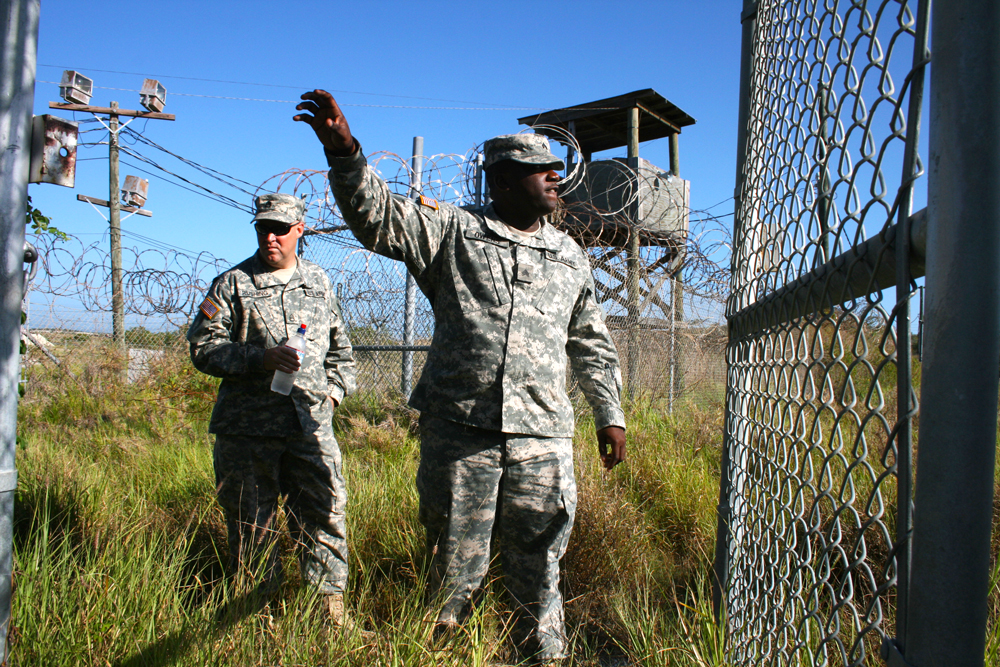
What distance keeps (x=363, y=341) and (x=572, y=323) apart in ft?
13.8

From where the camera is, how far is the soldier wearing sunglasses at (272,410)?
257cm

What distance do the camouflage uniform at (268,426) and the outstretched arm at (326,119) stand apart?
1.12m

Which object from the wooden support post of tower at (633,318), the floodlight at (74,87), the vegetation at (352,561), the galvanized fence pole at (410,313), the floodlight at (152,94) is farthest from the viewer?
the floodlight at (152,94)

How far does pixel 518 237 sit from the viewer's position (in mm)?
2346

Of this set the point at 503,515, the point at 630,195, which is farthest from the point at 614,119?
the point at 503,515

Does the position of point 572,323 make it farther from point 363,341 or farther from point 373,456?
point 363,341

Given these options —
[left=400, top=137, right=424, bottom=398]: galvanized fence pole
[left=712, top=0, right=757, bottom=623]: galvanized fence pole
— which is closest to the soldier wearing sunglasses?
[left=712, top=0, right=757, bottom=623]: galvanized fence pole

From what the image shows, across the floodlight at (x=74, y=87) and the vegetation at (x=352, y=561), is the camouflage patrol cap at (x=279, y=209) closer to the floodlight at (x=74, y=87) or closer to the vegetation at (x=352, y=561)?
the vegetation at (x=352, y=561)

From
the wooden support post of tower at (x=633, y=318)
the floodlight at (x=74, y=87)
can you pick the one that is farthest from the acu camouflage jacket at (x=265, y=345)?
the floodlight at (x=74, y=87)

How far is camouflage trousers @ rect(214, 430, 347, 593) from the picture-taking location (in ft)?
8.55

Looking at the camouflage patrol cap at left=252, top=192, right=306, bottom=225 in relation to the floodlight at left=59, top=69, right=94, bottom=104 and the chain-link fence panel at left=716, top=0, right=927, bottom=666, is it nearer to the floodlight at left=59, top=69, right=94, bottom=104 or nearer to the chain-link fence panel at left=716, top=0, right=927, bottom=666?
the chain-link fence panel at left=716, top=0, right=927, bottom=666

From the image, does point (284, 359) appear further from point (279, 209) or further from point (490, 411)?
point (490, 411)

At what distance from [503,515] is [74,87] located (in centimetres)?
1193

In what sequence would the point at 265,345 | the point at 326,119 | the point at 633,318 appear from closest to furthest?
the point at 326,119 < the point at 265,345 < the point at 633,318
